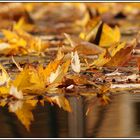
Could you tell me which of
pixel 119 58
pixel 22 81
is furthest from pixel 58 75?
pixel 119 58

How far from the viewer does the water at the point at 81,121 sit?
1.65 m

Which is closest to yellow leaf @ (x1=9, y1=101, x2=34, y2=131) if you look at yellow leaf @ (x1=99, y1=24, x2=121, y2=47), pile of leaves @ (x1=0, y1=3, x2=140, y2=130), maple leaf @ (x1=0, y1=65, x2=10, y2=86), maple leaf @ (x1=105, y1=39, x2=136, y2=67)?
pile of leaves @ (x1=0, y1=3, x2=140, y2=130)

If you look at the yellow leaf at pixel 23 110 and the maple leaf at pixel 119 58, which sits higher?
the maple leaf at pixel 119 58

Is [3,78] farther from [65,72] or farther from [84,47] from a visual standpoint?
[84,47]

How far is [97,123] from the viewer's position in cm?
174

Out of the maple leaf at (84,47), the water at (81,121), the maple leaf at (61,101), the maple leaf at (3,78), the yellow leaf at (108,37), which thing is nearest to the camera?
the water at (81,121)

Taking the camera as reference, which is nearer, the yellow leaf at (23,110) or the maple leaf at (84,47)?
the yellow leaf at (23,110)

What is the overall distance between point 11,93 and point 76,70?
42 cm

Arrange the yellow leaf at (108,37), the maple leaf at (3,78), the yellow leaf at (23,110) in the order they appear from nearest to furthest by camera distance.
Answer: the yellow leaf at (23,110)
the maple leaf at (3,78)
the yellow leaf at (108,37)

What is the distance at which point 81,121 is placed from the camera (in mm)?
1781

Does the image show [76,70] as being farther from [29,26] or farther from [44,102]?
[29,26]

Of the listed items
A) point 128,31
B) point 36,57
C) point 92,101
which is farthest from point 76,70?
point 128,31

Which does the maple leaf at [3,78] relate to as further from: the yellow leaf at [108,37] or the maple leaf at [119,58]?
the yellow leaf at [108,37]

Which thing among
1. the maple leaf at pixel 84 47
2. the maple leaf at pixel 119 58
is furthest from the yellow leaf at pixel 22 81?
the maple leaf at pixel 84 47
